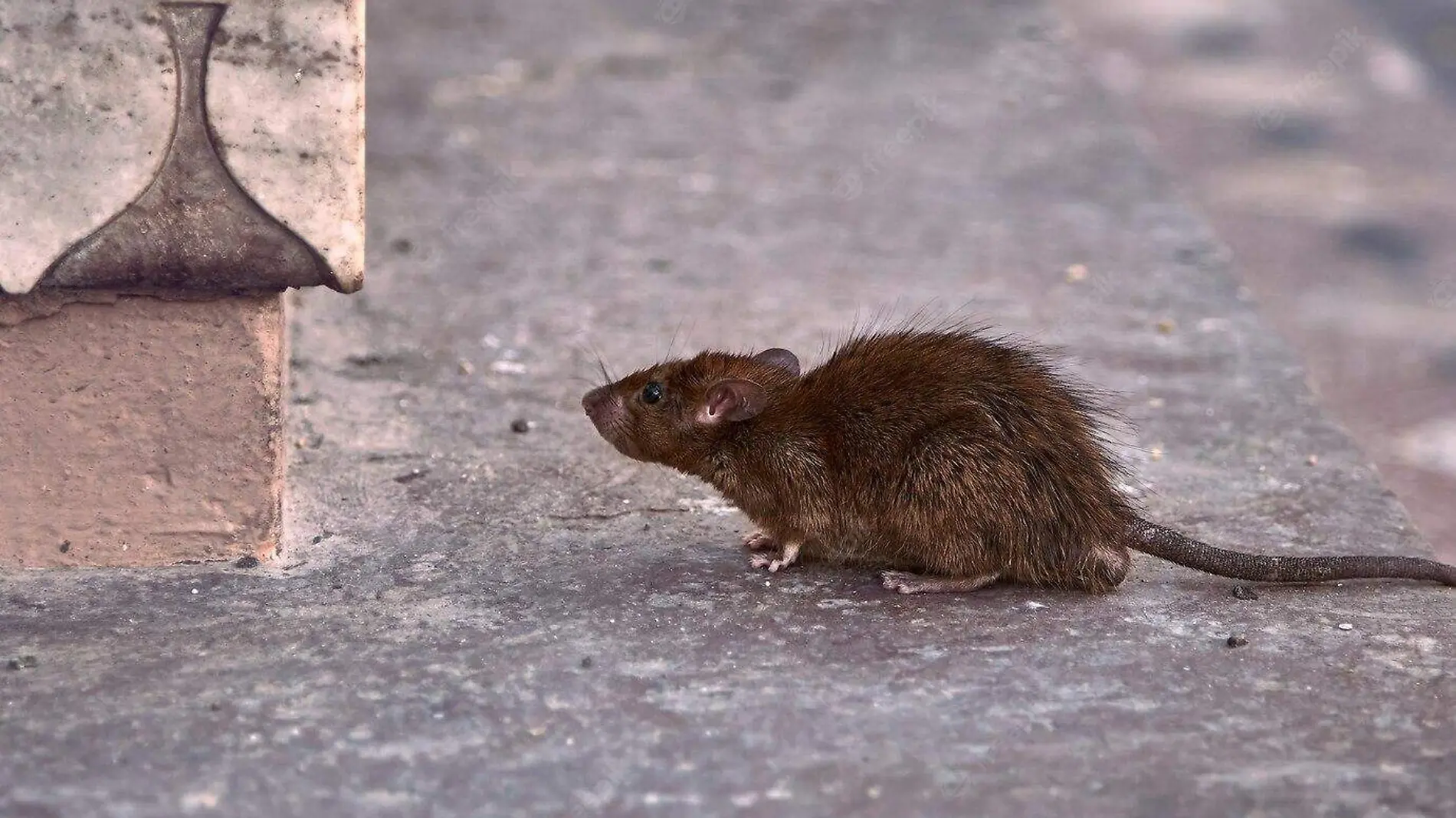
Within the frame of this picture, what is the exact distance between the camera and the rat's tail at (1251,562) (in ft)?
12.8

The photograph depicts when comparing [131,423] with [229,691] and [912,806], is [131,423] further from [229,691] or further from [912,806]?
[912,806]

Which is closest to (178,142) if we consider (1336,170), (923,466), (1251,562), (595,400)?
(595,400)

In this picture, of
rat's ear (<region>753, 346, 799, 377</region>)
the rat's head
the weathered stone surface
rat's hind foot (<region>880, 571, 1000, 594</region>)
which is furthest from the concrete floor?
the weathered stone surface

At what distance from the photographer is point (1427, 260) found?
26.4ft

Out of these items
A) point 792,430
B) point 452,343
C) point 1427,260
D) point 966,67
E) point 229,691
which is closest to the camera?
point 229,691

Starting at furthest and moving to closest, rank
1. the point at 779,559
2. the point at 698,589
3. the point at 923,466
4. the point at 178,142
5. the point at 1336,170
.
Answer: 1. the point at 1336,170
2. the point at 779,559
3. the point at 698,589
4. the point at 923,466
5. the point at 178,142

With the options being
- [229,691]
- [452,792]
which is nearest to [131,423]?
[229,691]

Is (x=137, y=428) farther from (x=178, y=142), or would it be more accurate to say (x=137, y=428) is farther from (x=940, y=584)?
(x=940, y=584)

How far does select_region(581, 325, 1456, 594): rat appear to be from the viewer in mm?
3844

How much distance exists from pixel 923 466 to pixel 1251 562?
0.76m

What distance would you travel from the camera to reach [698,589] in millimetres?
3971

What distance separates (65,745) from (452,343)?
2.71 m

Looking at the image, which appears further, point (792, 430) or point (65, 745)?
point (792, 430)

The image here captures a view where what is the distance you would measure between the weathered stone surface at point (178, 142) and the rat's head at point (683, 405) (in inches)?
30.7
